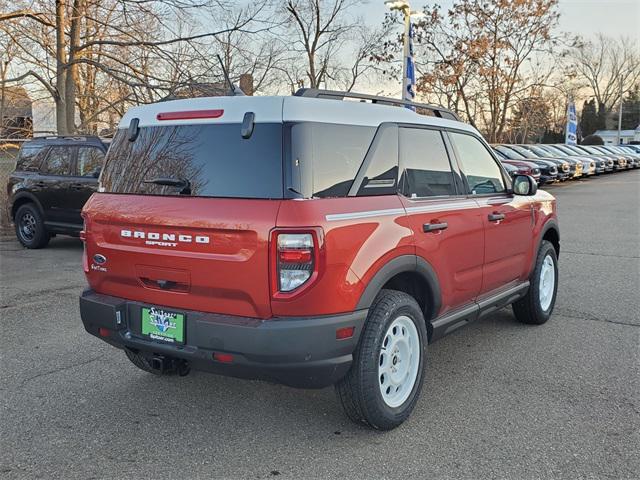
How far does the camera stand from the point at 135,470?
9.95 feet

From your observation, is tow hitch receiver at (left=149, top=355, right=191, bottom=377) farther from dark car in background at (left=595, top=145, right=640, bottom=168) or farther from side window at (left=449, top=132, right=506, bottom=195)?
dark car in background at (left=595, top=145, right=640, bottom=168)

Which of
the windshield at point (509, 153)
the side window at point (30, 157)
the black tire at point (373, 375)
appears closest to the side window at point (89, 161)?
the side window at point (30, 157)

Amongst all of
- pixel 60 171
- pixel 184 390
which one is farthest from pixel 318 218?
pixel 60 171

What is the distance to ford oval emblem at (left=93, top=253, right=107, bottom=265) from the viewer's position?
3.56 metres

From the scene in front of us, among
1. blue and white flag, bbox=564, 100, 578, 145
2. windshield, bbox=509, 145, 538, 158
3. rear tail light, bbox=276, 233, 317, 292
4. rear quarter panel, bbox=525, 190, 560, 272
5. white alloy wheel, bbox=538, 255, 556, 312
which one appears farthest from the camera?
blue and white flag, bbox=564, 100, 578, 145

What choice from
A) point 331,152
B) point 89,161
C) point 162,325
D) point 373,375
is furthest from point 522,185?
point 89,161

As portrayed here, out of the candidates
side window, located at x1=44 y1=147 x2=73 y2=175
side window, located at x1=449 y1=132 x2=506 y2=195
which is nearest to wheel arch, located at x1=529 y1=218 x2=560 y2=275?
side window, located at x1=449 y1=132 x2=506 y2=195

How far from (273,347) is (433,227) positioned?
1.41 m

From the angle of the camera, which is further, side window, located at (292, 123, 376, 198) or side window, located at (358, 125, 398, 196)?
side window, located at (358, 125, 398, 196)

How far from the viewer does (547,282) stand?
5711mm

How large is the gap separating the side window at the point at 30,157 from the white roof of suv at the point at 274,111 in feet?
23.9

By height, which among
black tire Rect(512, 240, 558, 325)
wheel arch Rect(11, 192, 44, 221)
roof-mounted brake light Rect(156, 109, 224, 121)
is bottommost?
black tire Rect(512, 240, 558, 325)

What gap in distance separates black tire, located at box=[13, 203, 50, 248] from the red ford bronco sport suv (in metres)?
7.12

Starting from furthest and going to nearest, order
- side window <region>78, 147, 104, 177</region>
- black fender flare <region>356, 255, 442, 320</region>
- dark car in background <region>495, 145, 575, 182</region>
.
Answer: dark car in background <region>495, 145, 575, 182</region>, side window <region>78, 147, 104, 177</region>, black fender flare <region>356, 255, 442, 320</region>
